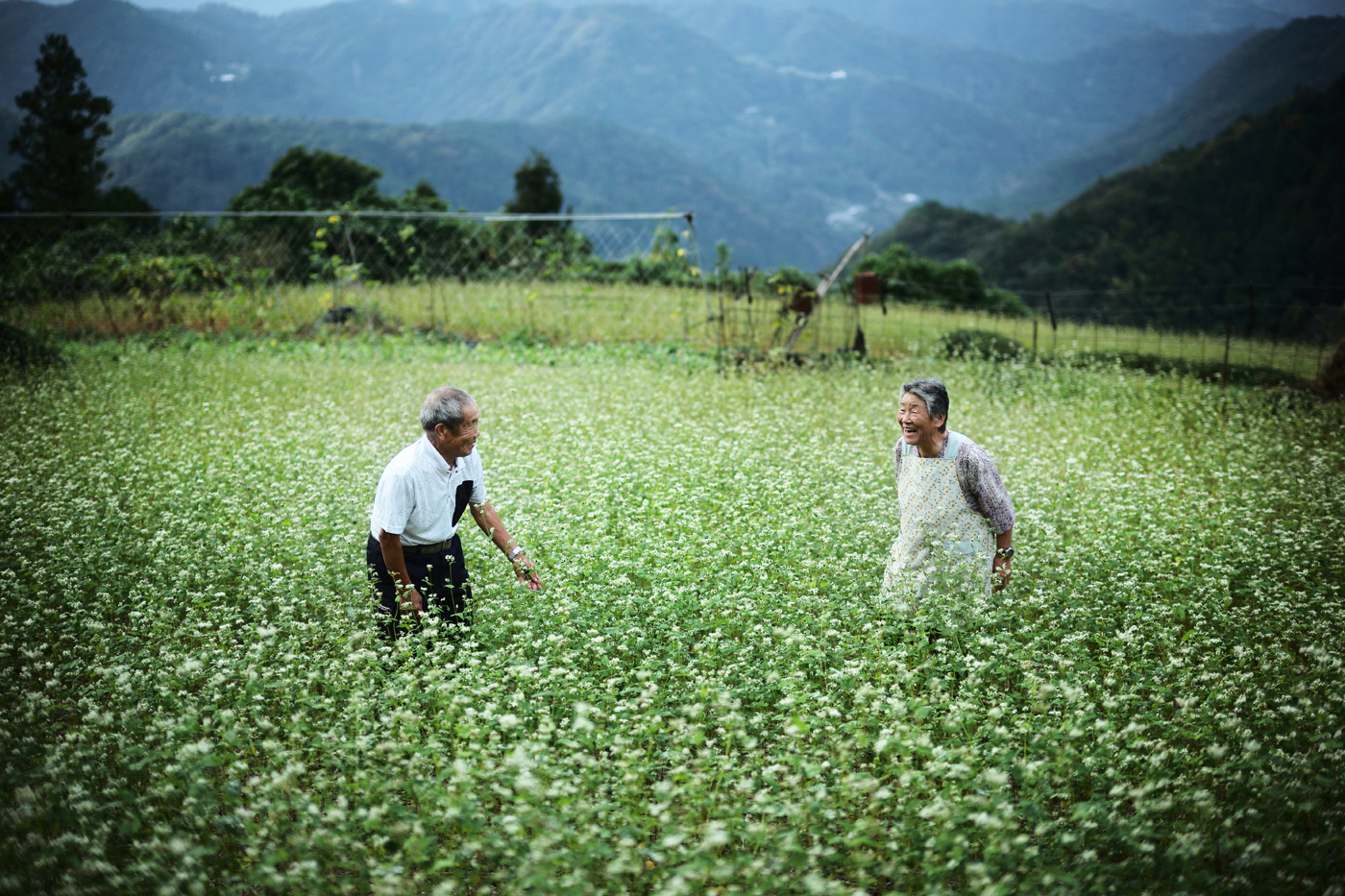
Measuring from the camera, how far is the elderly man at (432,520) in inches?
181

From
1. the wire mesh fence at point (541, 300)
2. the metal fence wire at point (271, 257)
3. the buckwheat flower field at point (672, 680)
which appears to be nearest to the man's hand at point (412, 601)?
the buckwheat flower field at point (672, 680)

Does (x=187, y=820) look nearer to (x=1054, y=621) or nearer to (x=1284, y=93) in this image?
(x=1054, y=621)

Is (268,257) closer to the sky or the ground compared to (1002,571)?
closer to the sky

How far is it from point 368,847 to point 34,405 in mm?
10276

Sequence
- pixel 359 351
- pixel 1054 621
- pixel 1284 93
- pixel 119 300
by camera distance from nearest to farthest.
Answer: pixel 1054 621 < pixel 359 351 < pixel 119 300 < pixel 1284 93

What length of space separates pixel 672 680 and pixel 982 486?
2109 millimetres

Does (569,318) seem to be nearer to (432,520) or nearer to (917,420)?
(432,520)

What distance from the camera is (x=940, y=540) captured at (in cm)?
512

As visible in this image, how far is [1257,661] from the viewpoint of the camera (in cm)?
485

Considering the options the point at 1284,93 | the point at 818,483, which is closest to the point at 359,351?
the point at 818,483

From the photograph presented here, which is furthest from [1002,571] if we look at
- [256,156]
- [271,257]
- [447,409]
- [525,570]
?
[256,156]

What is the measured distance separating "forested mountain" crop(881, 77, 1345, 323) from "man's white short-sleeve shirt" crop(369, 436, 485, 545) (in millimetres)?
55616

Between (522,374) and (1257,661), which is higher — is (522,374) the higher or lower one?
the higher one

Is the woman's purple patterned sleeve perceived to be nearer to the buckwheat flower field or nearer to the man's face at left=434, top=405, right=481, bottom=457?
the buckwheat flower field
